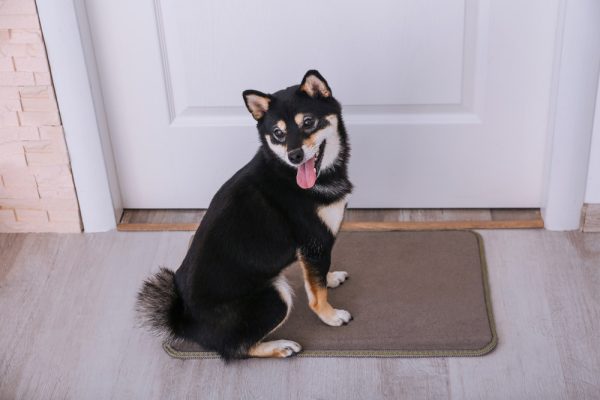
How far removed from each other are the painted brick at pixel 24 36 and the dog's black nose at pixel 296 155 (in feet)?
2.82

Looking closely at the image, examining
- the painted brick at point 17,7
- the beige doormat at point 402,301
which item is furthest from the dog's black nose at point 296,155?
the painted brick at point 17,7

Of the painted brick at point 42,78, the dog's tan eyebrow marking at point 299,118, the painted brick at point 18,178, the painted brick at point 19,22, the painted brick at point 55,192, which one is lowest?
the painted brick at point 55,192

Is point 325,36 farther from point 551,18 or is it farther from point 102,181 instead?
point 102,181

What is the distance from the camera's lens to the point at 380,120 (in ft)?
7.09

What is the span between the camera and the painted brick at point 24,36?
200cm

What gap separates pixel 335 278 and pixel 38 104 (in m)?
0.98

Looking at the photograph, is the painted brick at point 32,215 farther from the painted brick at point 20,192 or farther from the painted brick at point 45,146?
the painted brick at point 45,146

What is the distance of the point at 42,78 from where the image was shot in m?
2.07

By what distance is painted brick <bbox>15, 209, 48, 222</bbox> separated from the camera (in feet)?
7.52

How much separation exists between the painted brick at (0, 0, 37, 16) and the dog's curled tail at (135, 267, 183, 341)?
807mm

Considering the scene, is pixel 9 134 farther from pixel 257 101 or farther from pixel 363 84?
pixel 363 84

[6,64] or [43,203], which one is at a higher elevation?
[6,64]

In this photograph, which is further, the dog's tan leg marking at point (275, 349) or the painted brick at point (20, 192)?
the painted brick at point (20, 192)

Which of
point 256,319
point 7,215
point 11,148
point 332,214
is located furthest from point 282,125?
point 7,215
